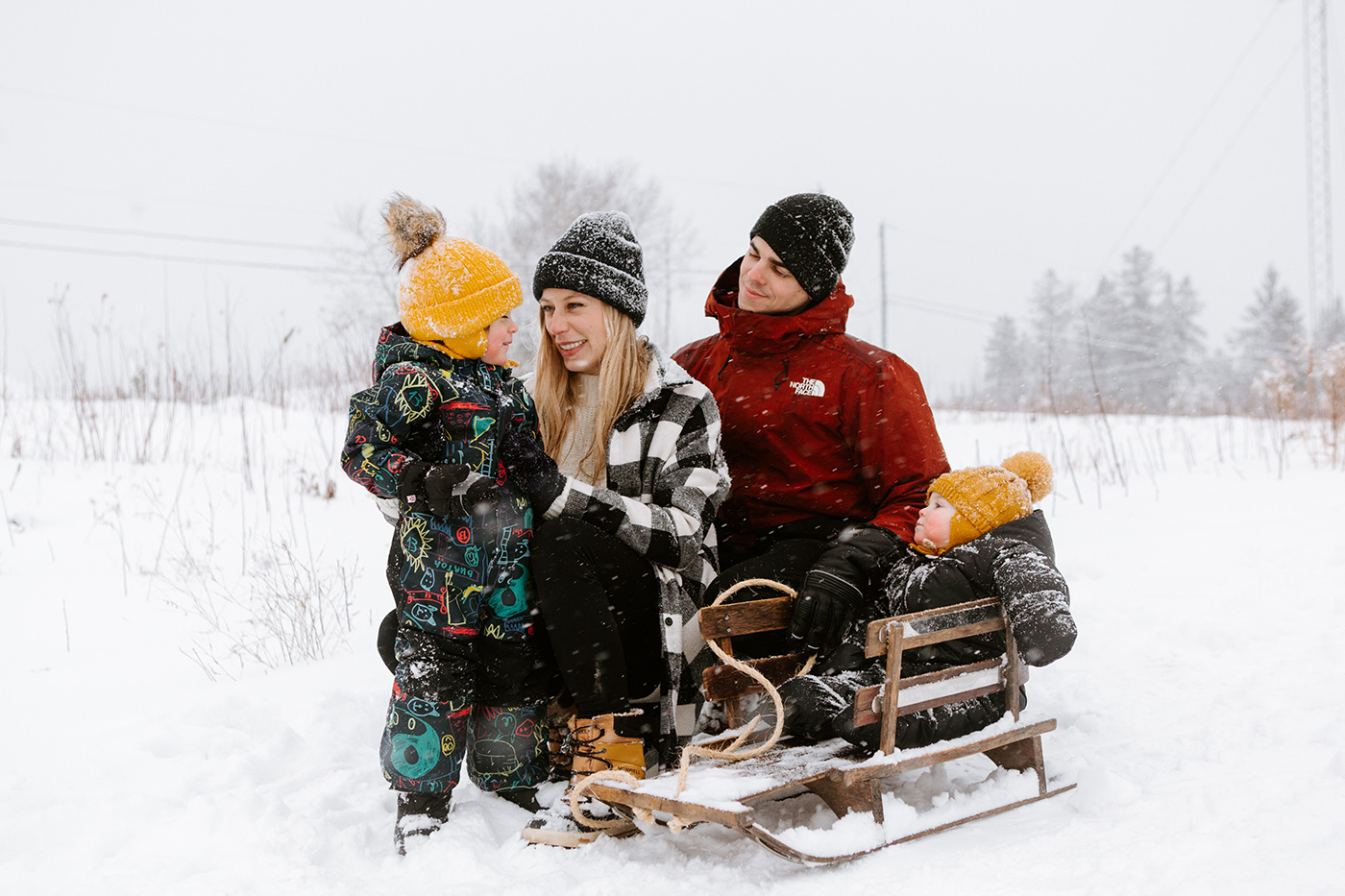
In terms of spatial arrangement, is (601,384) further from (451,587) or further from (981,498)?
(981,498)

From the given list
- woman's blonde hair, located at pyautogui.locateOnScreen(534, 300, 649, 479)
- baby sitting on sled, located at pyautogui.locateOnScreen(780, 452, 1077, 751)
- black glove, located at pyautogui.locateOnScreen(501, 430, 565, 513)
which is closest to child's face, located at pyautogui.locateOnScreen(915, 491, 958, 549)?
baby sitting on sled, located at pyautogui.locateOnScreen(780, 452, 1077, 751)

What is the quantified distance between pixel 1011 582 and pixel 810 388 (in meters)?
0.89

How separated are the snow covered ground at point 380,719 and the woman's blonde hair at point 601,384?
3.51 feet

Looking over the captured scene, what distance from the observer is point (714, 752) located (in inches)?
88.3

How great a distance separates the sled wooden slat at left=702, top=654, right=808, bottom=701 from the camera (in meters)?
2.48

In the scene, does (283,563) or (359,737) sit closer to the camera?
(359,737)

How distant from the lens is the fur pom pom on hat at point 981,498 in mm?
2555

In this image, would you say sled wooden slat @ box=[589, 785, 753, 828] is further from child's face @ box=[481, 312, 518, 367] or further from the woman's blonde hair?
child's face @ box=[481, 312, 518, 367]

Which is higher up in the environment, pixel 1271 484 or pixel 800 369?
pixel 800 369

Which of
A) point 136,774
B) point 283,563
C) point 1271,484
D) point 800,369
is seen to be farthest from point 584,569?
point 1271,484

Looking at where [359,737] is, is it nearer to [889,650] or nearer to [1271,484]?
[889,650]

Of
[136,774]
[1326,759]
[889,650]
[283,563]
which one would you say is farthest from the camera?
[283,563]

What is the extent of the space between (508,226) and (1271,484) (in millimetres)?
17543

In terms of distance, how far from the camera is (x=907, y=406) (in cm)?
286
